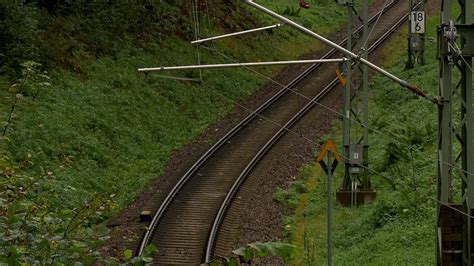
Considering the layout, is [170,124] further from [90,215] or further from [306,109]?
[90,215]

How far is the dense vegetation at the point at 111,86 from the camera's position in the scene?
2350 cm

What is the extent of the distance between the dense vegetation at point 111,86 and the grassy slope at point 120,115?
4 centimetres

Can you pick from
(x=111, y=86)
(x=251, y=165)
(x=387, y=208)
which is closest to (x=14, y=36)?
(x=111, y=86)

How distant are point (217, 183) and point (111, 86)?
8158mm

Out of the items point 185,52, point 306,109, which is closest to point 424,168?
point 306,109

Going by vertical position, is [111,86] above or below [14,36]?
below

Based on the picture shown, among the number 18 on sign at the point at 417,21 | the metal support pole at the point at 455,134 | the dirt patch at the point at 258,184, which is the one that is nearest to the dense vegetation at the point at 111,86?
the dirt patch at the point at 258,184

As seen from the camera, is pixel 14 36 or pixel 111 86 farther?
pixel 111 86

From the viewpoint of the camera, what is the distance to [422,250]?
55.0 feet

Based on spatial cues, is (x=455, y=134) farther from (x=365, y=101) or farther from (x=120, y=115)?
(x=120, y=115)

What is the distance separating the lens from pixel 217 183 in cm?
2358

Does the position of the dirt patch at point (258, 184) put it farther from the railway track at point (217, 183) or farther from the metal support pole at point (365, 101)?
the metal support pole at point (365, 101)

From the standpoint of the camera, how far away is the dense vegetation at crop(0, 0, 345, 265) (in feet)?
77.1

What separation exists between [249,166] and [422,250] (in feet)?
28.6
